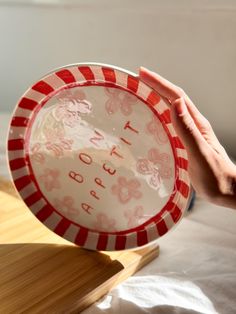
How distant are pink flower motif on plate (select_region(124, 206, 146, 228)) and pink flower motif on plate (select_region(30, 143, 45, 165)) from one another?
149 mm

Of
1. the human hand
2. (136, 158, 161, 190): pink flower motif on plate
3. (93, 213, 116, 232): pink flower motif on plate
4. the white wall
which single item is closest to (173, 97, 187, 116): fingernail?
the human hand

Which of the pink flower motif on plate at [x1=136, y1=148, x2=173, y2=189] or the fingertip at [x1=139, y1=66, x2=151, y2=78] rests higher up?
the fingertip at [x1=139, y1=66, x2=151, y2=78]

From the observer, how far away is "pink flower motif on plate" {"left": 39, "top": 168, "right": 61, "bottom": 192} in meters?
0.76

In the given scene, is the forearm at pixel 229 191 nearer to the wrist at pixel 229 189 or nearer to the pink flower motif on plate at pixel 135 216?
the wrist at pixel 229 189

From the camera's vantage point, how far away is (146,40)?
48.5 inches

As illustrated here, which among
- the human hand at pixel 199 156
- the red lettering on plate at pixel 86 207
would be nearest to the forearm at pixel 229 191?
the human hand at pixel 199 156

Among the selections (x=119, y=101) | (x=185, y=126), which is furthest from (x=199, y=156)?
(x=119, y=101)

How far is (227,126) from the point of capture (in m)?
1.15

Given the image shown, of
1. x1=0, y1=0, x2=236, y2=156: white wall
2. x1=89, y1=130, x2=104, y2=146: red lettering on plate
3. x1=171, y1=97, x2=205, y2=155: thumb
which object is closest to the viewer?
x1=171, y1=97, x2=205, y2=155: thumb

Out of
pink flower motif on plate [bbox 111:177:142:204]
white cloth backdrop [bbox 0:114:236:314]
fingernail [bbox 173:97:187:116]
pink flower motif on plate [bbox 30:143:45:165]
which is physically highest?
fingernail [bbox 173:97:187:116]

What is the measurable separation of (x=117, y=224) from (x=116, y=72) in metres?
0.23

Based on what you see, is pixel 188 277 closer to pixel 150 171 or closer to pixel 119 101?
pixel 150 171

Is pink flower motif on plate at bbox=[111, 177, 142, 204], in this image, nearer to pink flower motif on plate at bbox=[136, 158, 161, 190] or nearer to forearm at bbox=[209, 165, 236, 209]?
pink flower motif on plate at bbox=[136, 158, 161, 190]

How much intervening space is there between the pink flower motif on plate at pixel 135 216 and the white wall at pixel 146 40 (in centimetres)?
47
